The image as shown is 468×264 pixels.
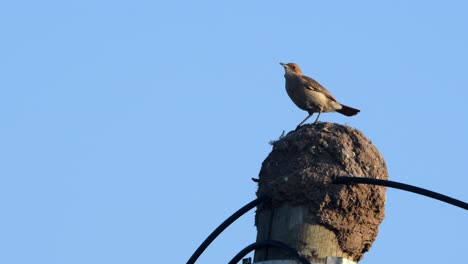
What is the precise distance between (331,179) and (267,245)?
2.15ft

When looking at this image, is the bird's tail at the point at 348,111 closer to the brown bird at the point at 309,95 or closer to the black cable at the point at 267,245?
the brown bird at the point at 309,95

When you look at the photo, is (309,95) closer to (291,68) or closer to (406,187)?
(291,68)

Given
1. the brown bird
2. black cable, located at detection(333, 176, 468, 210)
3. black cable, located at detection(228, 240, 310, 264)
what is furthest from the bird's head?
black cable, located at detection(228, 240, 310, 264)

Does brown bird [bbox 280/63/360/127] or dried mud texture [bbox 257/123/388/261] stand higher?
brown bird [bbox 280/63/360/127]

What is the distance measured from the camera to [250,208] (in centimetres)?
578

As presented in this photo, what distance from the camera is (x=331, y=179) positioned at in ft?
19.1

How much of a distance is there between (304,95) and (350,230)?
228 inches

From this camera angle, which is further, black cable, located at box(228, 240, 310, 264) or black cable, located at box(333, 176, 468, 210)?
black cable, located at box(228, 240, 310, 264)

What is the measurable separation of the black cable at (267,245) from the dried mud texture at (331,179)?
0.87 feet

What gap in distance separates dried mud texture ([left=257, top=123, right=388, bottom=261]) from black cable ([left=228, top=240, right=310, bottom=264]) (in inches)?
10.5

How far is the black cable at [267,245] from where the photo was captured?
5.27 metres

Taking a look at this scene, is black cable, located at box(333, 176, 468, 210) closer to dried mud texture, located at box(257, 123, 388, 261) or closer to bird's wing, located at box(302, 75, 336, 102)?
Answer: dried mud texture, located at box(257, 123, 388, 261)

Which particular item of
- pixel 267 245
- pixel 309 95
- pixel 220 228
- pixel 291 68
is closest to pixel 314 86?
pixel 309 95

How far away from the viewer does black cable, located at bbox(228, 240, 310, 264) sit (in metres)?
5.27
